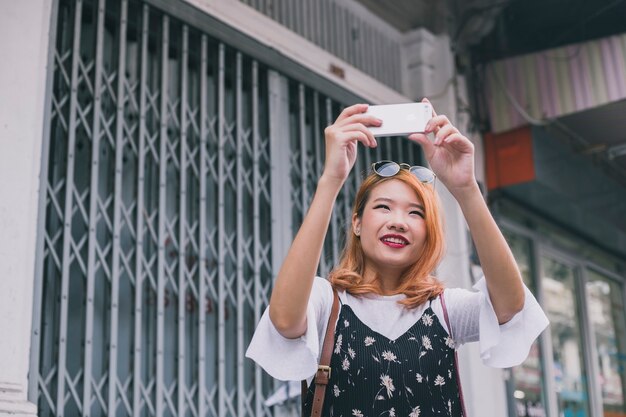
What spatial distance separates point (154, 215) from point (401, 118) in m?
2.82

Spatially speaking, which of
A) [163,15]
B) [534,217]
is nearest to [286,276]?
[163,15]

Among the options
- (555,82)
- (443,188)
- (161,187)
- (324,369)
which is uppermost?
(555,82)

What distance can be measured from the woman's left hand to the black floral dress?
0.40 m

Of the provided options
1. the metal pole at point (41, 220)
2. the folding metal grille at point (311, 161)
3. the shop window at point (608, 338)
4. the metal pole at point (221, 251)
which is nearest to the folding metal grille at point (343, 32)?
the folding metal grille at point (311, 161)

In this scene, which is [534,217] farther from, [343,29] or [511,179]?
[343,29]

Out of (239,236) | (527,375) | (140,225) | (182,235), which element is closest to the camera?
(140,225)

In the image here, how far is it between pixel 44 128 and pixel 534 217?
5747 millimetres

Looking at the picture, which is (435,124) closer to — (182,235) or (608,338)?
(182,235)

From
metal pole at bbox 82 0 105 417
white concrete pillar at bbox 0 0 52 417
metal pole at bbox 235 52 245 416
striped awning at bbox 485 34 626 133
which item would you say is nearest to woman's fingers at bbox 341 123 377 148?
white concrete pillar at bbox 0 0 52 417

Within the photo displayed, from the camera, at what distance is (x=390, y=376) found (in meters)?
2.23

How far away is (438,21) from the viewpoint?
24.8 feet

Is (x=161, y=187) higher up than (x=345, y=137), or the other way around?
(x=161, y=187)

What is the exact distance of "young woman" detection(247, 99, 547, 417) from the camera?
2.20m

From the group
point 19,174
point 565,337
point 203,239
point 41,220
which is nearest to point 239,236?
point 203,239
